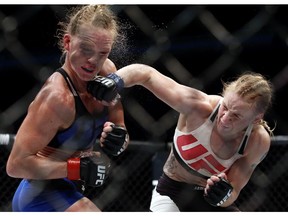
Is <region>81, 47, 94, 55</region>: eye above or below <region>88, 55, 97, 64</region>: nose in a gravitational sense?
above

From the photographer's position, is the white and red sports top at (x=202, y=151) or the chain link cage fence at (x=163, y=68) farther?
the chain link cage fence at (x=163, y=68)

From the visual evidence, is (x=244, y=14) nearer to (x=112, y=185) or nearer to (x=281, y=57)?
(x=281, y=57)

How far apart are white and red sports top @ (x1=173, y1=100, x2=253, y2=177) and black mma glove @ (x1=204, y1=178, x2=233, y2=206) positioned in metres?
0.20

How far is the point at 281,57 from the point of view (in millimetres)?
2961

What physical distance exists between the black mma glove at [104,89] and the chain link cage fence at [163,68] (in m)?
0.83

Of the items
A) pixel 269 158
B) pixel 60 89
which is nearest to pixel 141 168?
pixel 269 158

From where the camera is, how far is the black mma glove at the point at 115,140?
1.70 meters

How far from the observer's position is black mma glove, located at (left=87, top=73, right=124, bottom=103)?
1651 mm

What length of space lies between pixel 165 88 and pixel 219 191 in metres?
0.38

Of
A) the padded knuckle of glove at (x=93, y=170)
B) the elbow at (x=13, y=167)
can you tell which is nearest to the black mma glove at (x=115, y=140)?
the padded knuckle of glove at (x=93, y=170)

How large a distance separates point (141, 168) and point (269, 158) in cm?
68

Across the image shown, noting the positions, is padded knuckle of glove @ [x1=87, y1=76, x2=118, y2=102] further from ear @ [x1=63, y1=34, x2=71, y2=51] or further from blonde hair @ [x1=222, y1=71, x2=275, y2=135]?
blonde hair @ [x1=222, y1=71, x2=275, y2=135]

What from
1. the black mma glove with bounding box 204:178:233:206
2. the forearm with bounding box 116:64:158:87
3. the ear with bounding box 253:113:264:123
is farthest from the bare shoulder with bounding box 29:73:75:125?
the ear with bounding box 253:113:264:123

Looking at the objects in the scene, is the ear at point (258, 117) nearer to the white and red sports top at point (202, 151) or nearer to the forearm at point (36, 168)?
the white and red sports top at point (202, 151)
